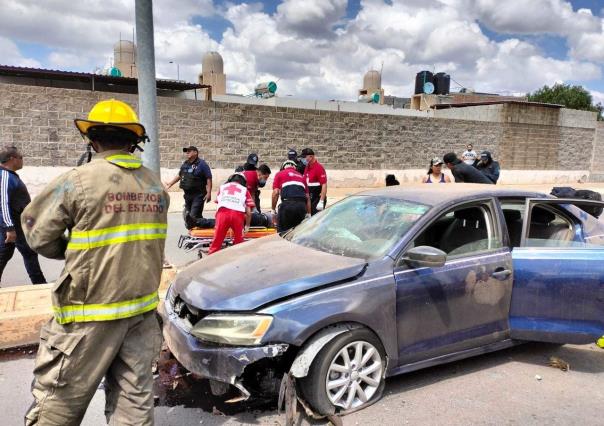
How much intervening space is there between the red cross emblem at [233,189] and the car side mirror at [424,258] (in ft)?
10.8

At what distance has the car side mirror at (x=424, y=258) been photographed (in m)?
3.26

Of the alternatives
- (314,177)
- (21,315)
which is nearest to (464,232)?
(21,315)

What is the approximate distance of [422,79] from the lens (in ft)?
138

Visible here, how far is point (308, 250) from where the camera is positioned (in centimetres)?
371

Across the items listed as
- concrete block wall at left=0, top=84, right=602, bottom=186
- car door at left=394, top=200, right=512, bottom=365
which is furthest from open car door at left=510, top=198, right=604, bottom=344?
concrete block wall at left=0, top=84, right=602, bottom=186

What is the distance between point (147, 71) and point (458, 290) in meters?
3.69

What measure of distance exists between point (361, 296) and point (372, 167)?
15.0 m

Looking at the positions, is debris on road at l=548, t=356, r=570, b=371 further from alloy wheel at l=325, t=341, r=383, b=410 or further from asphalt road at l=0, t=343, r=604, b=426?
alloy wheel at l=325, t=341, r=383, b=410

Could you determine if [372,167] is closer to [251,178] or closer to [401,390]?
[251,178]

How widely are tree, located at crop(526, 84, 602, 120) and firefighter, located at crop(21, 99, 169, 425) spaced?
5277 cm

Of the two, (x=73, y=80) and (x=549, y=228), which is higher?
(x=73, y=80)

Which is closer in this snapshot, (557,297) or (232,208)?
(557,297)

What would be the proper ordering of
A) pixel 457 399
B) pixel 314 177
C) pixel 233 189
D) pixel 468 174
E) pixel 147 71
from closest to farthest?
pixel 457 399 < pixel 147 71 < pixel 233 189 < pixel 468 174 < pixel 314 177

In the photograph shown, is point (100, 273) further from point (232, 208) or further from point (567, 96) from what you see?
point (567, 96)
